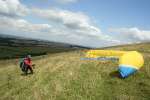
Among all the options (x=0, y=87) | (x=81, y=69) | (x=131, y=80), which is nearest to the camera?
(x=131, y=80)

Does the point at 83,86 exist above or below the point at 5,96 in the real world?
above

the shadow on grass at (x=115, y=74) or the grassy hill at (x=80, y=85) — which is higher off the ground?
the shadow on grass at (x=115, y=74)

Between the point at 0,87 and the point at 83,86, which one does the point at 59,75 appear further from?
the point at 0,87

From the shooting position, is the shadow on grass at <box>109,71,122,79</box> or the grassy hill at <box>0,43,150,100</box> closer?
the grassy hill at <box>0,43,150,100</box>

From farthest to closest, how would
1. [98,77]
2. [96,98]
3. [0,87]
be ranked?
[0,87], [98,77], [96,98]

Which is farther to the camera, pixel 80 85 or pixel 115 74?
pixel 115 74

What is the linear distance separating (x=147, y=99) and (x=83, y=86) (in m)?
7.12

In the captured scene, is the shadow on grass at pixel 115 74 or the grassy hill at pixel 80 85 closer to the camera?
the grassy hill at pixel 80 85

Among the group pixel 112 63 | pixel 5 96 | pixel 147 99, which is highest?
pixel 112 63

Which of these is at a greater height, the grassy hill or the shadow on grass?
the shadow on grass

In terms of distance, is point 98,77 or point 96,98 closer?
point 96,98

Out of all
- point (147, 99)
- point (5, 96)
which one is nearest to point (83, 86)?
point (147, 99)

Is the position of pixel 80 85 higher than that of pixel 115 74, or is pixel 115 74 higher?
pixel 115 74

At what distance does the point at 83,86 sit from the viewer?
77.2ft
